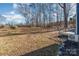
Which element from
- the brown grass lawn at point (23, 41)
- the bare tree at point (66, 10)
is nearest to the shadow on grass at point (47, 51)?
the brown grass lawn at point (23, 41)

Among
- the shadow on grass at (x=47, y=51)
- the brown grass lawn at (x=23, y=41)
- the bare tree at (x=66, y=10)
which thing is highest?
the bare tree at (x=66, y=10)

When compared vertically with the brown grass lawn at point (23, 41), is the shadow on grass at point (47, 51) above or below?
below

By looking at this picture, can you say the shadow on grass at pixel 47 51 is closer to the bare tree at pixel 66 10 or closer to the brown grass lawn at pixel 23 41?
the brown grass lawn at pixel 23 41

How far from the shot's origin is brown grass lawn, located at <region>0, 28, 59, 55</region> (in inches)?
76.7

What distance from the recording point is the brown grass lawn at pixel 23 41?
1947mm

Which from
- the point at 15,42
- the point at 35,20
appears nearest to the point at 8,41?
the point at 15,42

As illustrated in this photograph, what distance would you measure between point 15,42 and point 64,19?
41cm

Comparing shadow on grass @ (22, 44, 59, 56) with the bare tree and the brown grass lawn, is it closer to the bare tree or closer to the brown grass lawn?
the brown grass lawn

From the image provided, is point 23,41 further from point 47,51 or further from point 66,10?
point 66,10

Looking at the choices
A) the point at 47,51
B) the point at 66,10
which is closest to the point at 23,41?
the point at 47,51

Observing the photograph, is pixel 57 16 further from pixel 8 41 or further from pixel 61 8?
pixel 8 41

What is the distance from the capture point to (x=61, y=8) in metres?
1.96

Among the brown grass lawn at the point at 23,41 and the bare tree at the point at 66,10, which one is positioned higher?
the bare tree at the point at 66,10

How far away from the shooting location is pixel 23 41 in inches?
76.9
